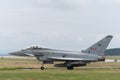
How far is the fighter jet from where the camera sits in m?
52.9

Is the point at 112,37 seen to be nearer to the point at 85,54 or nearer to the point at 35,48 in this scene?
the point at 85,54

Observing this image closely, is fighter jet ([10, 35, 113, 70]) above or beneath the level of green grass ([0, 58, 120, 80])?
above

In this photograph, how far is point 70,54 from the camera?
54.5 metres

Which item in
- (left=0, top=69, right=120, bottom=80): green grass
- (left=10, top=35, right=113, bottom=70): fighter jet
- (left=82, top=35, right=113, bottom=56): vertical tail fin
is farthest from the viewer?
(left=82, top=35, right=113, bottom=56): vertical tail fin

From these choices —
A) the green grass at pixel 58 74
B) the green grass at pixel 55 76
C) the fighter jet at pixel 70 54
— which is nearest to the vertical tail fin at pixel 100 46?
the fighter jet at pixel 70 54

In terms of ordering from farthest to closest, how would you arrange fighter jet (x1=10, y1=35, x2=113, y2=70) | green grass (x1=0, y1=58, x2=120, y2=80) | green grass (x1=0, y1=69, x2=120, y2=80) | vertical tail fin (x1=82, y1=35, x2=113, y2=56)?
vertical tail fin (x1=82, y1=35, x2=113, y2=56) → fighter jet (x1=10, y1=35, x2=113, y2=70) → green grass (x1=0, y1=58, x2=120, y2=80) → green grass (x1=0, y1=69, x2=120, y2=80)

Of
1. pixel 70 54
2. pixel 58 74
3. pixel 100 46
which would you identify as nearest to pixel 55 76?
pixel 58 74

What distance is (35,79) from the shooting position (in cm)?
3039

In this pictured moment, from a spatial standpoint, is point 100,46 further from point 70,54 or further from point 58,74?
point 58,74

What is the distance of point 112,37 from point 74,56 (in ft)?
19.3

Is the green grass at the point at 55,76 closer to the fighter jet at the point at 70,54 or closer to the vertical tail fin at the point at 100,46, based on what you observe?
the fighter jet at the point at 70,54

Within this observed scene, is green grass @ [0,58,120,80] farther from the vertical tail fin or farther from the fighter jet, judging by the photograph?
the vertical tail fin

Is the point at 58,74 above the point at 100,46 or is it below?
below

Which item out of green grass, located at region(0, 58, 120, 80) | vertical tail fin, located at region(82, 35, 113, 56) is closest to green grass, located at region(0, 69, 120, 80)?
green grass, located at region(0, 58, 120, 80)
